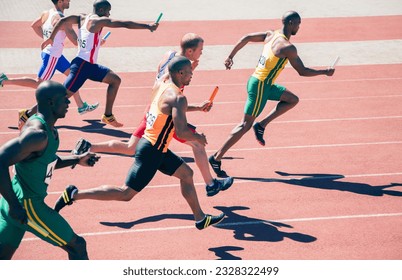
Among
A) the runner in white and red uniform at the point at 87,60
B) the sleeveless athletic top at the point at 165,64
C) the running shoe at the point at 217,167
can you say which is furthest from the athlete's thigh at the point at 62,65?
the running shoe at the point at 217,167

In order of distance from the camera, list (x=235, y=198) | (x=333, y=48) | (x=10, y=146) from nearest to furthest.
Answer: (x=10, y=146)
(x=235, y=198)
(x=333, y=48)

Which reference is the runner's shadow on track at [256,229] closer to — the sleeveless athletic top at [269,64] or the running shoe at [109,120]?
the sleeveless athletic top at [269,64]

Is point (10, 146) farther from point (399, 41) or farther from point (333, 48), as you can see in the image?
point (399, 41)

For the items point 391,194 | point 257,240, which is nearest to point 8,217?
point 257,240

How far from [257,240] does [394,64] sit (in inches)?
424

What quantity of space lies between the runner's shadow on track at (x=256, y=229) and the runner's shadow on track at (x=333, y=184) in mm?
1397

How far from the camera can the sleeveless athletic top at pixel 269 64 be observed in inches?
390

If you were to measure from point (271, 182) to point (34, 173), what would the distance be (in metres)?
4.62

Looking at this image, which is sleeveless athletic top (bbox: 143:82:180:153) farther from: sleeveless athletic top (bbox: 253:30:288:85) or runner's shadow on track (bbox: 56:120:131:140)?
runner's shadow on track (bbox: 56:120:131:140)

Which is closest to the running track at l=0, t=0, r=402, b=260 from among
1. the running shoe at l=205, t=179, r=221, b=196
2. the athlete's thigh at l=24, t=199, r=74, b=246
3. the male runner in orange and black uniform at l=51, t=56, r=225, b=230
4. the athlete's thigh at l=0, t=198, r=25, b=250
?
the running shoe at l=205, t=179, r=221, b=196

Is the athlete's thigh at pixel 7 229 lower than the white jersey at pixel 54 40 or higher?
lower

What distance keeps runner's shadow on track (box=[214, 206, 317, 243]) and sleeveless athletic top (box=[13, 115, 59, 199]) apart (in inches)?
111

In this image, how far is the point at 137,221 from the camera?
27.0 feet

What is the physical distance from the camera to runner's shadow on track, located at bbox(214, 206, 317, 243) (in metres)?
7.82
